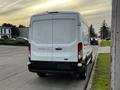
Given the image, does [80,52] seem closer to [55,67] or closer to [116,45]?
[55,67]

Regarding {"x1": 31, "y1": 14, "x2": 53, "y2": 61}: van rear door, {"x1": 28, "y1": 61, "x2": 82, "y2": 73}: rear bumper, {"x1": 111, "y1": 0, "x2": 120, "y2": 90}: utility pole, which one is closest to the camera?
{"x1": 111, "y1": 0, "x2": 120, "y2": 90}: utility pole

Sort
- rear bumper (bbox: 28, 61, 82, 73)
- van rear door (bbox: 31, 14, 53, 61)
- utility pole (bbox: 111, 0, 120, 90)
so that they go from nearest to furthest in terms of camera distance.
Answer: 1. utility pole (bbox: 111, 0, 120, 90)
2. rear bumper (bbox: 28, 61, 82, 73)
3. van rear door (bbox: 31, 14, 53, 61)

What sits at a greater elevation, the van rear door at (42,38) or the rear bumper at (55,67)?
the van rear door at (42,38)

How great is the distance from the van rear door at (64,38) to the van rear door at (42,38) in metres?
0.19

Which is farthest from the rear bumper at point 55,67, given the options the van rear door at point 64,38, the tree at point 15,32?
the tree at point 15,32

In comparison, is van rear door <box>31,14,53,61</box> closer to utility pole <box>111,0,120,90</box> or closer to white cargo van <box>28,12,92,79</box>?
white cargo van <box>28,12,92,79</box>

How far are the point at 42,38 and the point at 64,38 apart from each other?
838mm

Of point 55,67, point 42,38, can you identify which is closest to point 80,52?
point 55,67

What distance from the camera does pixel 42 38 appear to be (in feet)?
34.5

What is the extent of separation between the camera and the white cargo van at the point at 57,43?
1011cm

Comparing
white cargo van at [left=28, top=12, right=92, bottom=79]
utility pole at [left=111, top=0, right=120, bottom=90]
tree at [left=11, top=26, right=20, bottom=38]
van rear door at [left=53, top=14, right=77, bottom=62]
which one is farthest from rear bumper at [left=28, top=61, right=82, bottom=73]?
tree at [left=11, top=26, right=20, bottom=38]

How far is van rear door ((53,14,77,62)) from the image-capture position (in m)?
10.1

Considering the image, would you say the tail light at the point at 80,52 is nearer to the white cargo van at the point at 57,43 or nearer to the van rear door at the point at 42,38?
the white cargo van at the point at 57,43

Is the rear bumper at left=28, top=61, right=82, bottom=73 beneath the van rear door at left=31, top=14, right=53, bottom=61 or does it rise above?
beneath
